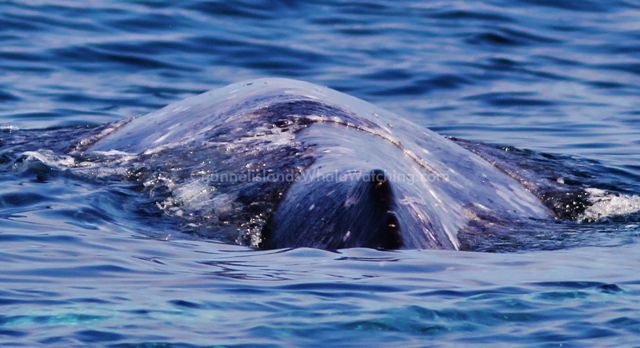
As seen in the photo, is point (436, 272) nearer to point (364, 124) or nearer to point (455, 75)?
point (364, 124)

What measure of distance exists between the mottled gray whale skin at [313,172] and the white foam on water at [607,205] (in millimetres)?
316

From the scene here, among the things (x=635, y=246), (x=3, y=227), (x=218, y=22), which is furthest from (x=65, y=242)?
(x=218, y=22)

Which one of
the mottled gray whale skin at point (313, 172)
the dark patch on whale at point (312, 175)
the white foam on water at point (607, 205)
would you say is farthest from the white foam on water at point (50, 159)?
the white foam on water at point (607, 205)

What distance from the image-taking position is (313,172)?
23.0 ft

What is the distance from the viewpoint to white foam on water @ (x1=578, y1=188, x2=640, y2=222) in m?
8.07

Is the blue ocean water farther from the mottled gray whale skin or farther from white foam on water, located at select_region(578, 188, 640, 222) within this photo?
the mottled gray whale skin

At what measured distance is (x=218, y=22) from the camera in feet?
56.9

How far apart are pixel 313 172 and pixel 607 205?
232 cm

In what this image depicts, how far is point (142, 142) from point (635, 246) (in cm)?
324

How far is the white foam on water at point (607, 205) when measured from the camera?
8.07m

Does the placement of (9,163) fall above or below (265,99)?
below

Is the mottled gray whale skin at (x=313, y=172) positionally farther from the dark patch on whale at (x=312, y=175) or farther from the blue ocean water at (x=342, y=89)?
the blue ocean water at (x=342, y=89)

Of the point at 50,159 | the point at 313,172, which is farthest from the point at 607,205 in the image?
the point at 50,159

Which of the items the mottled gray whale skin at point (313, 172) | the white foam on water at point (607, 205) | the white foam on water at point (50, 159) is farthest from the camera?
the white foam on water at point (50, 159)
